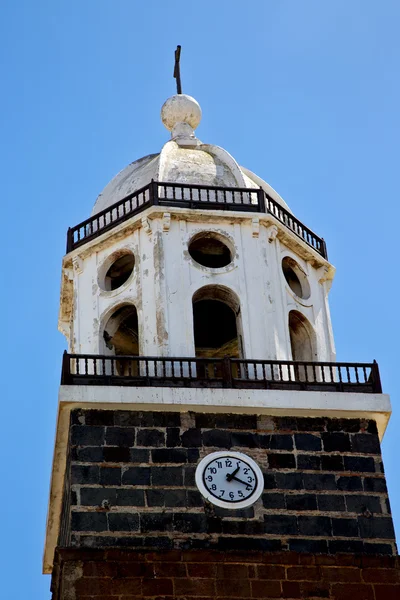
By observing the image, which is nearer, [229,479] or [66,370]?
[229,479]

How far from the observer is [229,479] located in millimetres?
30281

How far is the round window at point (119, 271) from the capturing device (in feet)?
112

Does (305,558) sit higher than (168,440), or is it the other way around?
(168,440)

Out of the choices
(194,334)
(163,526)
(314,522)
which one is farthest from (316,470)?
(194,334)

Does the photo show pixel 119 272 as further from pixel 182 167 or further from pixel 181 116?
pixel 181 116

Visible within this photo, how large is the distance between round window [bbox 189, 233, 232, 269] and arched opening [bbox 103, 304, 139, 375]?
178 centimetres

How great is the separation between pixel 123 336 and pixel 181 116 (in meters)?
5.54

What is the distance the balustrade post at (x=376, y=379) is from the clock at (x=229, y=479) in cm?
289

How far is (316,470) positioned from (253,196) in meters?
6.33

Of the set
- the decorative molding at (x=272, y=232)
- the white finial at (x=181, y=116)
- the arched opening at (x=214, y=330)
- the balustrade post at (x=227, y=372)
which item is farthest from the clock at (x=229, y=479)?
the white finial at (x=181, y=116)

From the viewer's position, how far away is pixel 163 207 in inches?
1326

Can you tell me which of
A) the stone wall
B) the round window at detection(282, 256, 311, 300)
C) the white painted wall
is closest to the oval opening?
the white painted wall

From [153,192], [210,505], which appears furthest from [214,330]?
[210,505]

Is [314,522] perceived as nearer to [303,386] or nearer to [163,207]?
[303,386]
